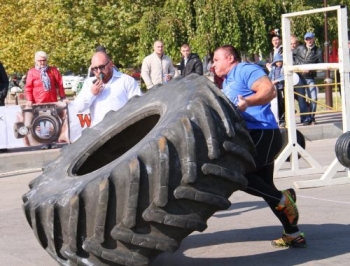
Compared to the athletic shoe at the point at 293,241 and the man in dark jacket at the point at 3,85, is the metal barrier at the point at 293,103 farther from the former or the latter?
the man in dark jacket at the point at 3,85

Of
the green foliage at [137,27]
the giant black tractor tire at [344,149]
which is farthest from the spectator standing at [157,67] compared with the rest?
the green foliage at [137,27]

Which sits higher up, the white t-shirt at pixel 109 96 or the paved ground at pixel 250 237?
the white t-shirt at pixel 109 96

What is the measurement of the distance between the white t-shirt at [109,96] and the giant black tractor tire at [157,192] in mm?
2170

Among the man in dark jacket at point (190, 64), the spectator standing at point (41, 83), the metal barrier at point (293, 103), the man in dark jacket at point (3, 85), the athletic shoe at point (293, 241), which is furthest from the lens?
the man in dark jacket at point (190, 64)

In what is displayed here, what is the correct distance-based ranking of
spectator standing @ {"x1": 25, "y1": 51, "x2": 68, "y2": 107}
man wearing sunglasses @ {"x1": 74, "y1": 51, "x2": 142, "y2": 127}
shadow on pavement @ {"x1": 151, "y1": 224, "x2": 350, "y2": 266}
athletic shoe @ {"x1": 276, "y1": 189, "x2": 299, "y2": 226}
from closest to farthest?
1. shadow on pavement @ {"x1": 151, "y1": 224, "x2": 350, "y2": 266}
2. athletic shoe @ {"x1": 276, "y1": 189, "x2": 299, "y2": 226}
3. man wearing sunglasses @ {"x1": 74, "y1": 51, "x2": 142, "y2": 127}
4. spectator standing @ {"x1": 25, "y1": 51, "x2": 68, "y2": 107}

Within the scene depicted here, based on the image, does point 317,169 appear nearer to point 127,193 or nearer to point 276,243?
point 276,243

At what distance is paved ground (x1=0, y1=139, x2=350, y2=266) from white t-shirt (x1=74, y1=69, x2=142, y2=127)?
1.35 metres

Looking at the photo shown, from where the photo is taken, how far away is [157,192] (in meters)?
5.71

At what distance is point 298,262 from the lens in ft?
21.6

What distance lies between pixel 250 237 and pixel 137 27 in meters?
22.9

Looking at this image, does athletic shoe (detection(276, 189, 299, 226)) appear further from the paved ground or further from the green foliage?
the green foliage

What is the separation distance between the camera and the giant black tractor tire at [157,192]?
18.9 ft

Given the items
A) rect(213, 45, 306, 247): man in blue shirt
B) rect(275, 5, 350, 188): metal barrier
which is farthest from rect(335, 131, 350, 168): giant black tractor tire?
rect(275, 5, 350, 188): metal barrier

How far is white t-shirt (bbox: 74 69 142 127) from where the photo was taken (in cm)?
833
